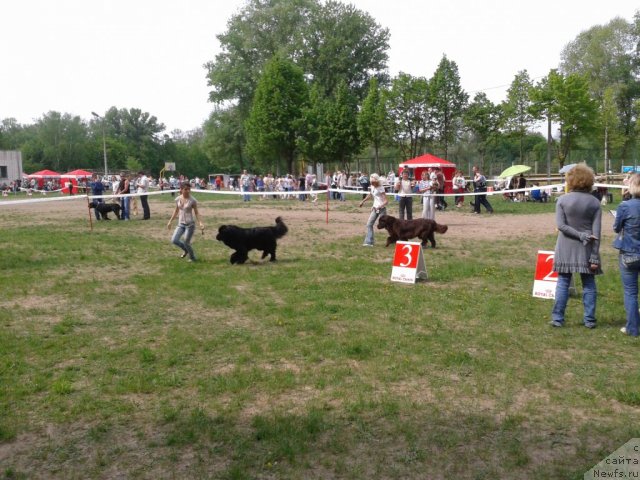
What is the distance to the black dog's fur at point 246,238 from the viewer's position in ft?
36.5

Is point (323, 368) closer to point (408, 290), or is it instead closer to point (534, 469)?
point (534, 469)

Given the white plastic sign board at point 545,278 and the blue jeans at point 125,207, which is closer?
the white plastic sign board at point 545,278

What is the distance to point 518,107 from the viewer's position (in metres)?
41.4

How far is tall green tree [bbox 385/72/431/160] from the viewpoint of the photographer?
138 ft

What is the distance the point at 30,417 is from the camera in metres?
4.59

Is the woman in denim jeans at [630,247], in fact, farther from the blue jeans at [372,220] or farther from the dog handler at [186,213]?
the dog handler at [186,213]

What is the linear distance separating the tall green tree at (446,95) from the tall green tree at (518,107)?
3149mm

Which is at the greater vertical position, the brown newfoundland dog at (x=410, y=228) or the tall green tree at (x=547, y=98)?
the tall green tree at (x=547, y=98)

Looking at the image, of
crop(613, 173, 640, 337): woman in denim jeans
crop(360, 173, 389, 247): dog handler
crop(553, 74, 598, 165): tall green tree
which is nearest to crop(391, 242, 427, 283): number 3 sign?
crop(613, 173, 640, 337): woman in denim jeans

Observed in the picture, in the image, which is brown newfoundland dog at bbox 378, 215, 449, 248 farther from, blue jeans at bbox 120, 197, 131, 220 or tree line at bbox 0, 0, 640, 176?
tree line at bbox 0, 0, 640, 176

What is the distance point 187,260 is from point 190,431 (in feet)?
25.8

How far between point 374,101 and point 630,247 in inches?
1547

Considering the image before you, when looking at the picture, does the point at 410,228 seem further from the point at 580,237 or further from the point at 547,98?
the point at 547,98

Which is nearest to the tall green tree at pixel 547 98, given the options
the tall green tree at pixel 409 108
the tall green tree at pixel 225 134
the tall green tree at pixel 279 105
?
the tall green tree at pixel 409 108
